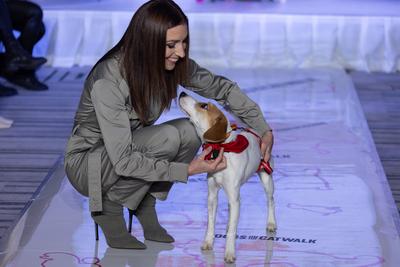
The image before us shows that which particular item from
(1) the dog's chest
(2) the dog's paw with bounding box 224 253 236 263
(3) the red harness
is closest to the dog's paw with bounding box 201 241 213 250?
(2) the dog's paw with bounding box 224 253 236 263

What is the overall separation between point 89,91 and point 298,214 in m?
0.88

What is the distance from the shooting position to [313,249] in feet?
8.59

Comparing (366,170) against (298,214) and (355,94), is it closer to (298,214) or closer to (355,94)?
(298,214)

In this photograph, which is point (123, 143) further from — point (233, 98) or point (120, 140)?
point (233, 98)

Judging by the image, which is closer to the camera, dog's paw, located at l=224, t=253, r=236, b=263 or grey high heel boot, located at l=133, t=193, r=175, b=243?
dog's paw, located at l=224, t=253, r=236, b=263

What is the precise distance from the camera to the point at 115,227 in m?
2.58

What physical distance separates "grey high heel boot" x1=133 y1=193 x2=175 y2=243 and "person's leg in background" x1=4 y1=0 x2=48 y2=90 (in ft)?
8.05

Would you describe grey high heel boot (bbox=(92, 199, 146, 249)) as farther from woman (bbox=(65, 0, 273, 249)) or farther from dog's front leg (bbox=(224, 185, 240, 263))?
dog's front leg (bbox=(224, 185, 240, 263))

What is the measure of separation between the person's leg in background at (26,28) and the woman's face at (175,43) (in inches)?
103

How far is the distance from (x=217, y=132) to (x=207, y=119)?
58 mm

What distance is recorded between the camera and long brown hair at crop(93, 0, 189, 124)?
2354 millimetres

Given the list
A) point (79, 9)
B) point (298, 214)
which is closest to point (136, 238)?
point (298, 214)

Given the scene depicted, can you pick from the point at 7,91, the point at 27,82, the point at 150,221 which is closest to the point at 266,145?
the point at 150,221

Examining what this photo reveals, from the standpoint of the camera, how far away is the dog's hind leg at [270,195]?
2.66m
